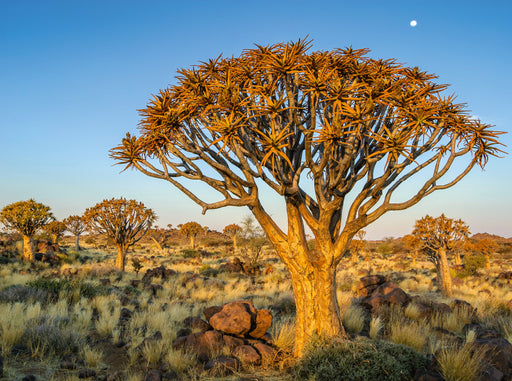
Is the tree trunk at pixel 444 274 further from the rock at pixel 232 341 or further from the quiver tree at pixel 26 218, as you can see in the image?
the quiver tree at pixel 26 218

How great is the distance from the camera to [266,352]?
6.91m

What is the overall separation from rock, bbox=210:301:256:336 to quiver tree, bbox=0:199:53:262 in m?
20.5

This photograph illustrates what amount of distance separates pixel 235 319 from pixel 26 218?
21.4m

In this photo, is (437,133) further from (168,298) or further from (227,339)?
(168,298)

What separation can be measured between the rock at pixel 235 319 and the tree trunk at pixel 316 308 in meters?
1.56

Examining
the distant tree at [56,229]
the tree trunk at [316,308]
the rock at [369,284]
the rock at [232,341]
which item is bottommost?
the rock at [232,341]

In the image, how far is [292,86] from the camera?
23.2 feet

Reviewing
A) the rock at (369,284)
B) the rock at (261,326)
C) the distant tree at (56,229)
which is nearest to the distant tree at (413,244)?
the rock at (369,284)

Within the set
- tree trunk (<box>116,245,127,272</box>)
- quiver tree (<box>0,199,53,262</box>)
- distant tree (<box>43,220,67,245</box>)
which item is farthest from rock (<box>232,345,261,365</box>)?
distant tree (<box>43,220,67,245</box>)

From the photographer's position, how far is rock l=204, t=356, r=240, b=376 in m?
6.00

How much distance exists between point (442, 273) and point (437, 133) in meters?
13.1

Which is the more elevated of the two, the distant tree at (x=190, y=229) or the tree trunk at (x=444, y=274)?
the distant tree at (x=190, y=229)

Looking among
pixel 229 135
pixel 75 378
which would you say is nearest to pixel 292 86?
pixel 229 135

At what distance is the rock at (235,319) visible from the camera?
7.69 meters
